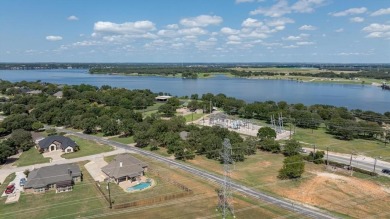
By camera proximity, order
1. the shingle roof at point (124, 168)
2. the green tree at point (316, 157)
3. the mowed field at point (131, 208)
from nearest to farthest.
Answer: the mowed field at point (131, 208)
the shingle roof at point (124, 168)
the green tree at point (316, 157)

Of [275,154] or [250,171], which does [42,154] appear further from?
[275,154]

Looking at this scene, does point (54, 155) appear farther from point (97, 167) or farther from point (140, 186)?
point (140, 186)

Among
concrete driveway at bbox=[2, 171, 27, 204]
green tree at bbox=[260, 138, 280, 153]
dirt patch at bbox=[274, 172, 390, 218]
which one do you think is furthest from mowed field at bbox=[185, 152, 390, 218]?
concrete driveway at bbox=[2, 171, 27, 204]

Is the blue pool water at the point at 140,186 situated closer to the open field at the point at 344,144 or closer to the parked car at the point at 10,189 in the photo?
the parked car at the point at 10,189

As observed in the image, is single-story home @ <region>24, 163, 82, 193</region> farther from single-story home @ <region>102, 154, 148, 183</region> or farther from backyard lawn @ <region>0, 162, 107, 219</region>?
single-story home @ <region>102, 154, 148, 183</region>

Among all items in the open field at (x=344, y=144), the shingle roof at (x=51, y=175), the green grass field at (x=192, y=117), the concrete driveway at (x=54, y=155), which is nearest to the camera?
the shingle roof at (x=51, y=175)

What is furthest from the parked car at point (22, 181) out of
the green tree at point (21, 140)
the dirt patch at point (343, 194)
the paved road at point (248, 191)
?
the dirt patch at point (343, 194)

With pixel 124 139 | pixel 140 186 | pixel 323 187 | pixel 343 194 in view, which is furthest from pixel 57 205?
pixel 343 194
